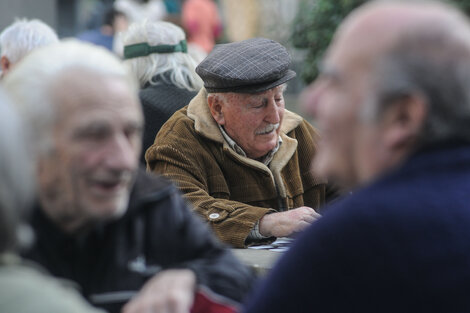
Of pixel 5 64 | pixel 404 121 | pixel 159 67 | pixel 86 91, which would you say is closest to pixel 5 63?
pixel 5 64

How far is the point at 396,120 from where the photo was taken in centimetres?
183

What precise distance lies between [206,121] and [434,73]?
221cm

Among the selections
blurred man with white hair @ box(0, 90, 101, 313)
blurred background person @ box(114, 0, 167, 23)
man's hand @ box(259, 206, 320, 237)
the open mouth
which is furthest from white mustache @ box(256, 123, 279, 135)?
blurred background person @ box(114, 0, 167, 23)

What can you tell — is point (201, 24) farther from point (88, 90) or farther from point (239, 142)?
point (88, 90)

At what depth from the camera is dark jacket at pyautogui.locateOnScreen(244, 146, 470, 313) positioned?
5.65 feet

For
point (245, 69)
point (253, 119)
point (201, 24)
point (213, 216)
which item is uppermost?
point (245, 69)

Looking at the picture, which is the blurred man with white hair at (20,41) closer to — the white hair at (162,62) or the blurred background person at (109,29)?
the white hair at (162,62)

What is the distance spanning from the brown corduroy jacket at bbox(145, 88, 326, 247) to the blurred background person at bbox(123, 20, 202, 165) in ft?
3.27

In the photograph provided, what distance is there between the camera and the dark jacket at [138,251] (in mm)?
2033

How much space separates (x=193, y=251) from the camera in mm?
2230

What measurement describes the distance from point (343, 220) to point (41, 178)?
0.75 m

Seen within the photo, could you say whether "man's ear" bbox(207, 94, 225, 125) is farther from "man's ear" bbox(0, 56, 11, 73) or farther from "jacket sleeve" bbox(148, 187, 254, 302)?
"man's ear" bbox(0, 56, 11, 73)

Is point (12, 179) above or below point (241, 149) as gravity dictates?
above

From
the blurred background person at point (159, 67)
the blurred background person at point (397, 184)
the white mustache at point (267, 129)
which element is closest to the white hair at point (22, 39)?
the blurred background person at point (159, 67)
